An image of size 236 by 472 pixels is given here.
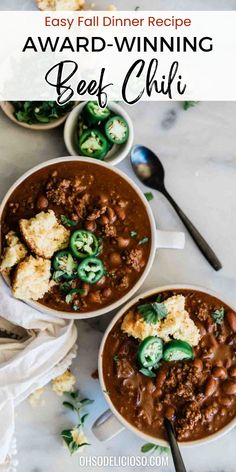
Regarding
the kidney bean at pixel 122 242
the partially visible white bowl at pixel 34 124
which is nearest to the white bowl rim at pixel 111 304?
the kidney bean at pixel 122 242

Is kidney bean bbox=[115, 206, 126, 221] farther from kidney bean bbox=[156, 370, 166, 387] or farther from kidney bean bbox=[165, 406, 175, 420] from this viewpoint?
kidney bean bbox=[165, 406, 175, 420]

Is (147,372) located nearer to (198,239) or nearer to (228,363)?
(228,363)

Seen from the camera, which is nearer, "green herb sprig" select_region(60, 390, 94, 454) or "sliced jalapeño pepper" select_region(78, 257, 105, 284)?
"sliced jalapeño pepper" select_region(78, 257, 105, 284)

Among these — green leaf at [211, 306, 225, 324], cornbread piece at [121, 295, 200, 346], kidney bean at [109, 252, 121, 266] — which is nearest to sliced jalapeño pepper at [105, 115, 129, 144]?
kidney bean at [109, 252, 121, 266]

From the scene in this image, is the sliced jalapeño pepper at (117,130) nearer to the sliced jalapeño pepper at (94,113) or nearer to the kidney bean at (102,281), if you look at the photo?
the sliced jalapeño pepper at (94,113)

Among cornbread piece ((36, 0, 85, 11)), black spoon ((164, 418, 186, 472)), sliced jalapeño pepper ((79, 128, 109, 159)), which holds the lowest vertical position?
black spoon ((164, 418, 186, 472))

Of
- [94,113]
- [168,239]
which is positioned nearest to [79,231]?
[168,239]

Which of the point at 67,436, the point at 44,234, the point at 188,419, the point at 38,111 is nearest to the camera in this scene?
the point at 44,234
